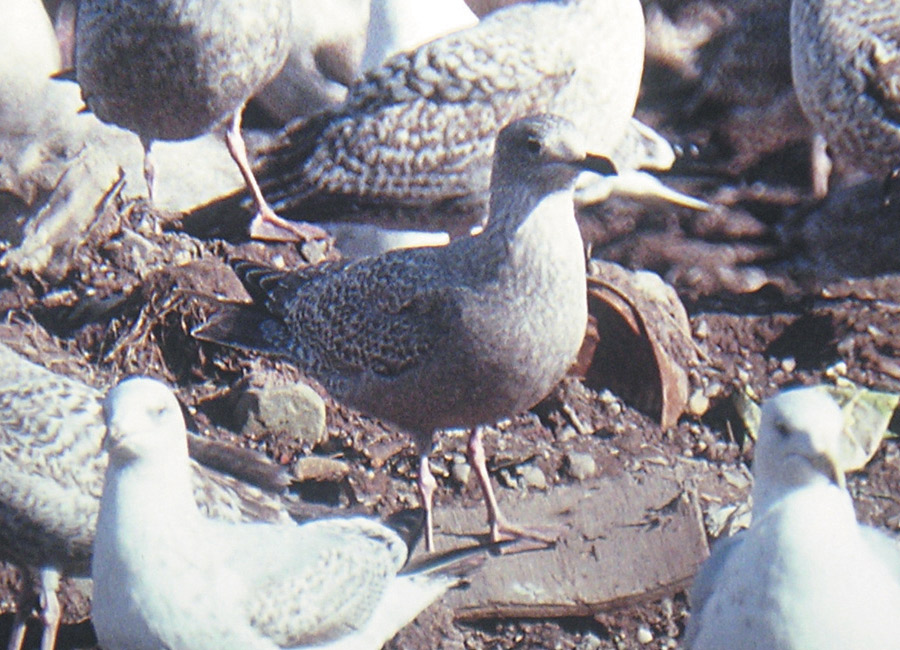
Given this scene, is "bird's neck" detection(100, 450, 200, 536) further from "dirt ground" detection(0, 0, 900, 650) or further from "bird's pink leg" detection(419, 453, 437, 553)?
"bird's pink leg" detection(419, 453, 437, 553)

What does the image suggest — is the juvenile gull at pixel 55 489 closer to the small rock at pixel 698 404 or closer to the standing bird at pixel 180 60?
the standing bird at pixel 180 60

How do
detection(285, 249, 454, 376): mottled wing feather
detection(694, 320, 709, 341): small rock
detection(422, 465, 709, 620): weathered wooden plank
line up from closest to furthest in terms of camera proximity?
detection(285, 249, 454, 376): mottled wing feather → detection(422, 465, 709, 620): weathered wooden plank → detection(694, 320, 709, 341): small rock

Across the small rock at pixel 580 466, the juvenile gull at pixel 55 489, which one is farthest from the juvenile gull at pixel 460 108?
the juvenile gull at pixel 55 489

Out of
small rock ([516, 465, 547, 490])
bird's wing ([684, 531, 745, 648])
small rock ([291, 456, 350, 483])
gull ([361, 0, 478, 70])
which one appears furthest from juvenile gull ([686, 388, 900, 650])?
gull ([361, 0, 478, 70])

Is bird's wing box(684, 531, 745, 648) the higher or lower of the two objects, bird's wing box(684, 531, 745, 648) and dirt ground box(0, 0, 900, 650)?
the higher

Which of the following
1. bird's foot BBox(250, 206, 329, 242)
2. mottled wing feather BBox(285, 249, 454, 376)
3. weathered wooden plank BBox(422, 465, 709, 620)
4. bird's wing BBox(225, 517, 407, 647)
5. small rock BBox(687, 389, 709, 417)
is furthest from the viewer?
bird's foot BBox(250, 206, 329, 242)

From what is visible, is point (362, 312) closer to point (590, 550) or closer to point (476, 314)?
point (476, 314)

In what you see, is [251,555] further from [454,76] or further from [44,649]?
[454,76]

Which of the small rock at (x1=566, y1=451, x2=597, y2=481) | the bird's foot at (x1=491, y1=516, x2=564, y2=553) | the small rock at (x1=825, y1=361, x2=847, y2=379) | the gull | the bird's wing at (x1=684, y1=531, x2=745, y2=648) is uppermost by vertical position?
the gull
